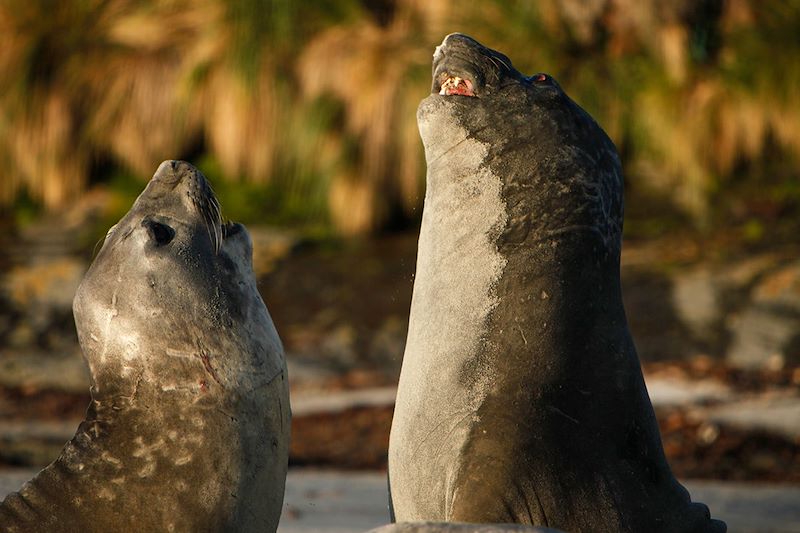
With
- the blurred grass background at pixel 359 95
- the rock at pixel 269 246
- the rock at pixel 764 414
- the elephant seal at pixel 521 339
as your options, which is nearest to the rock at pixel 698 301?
the blurred grass background at pixel 359 95

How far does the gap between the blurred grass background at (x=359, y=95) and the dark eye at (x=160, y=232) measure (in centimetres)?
738

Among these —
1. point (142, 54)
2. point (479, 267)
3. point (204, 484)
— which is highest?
→ point (142, 54)

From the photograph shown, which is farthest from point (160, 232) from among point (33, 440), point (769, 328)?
point (769, 328)

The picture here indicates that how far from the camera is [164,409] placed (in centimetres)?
336

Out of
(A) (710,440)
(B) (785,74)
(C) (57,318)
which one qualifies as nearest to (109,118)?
(C) (57,318)

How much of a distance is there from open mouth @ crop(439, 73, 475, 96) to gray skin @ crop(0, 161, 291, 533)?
2.66 feet

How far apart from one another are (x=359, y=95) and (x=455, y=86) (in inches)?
301

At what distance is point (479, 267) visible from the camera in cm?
338

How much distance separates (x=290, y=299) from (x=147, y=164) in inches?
102

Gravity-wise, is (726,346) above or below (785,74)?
below

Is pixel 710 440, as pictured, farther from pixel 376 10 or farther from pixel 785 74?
pixel 376 10

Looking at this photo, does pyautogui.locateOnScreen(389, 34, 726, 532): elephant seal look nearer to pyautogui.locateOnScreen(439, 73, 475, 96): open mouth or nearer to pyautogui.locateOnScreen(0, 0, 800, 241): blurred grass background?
pyautogui.locateOnScreen(439, 73, 475, 96): open mouth

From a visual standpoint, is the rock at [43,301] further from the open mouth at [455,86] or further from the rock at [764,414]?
the open mouth at [455,86]

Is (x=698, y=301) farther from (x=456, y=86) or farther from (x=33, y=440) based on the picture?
(x=456, y=86)
